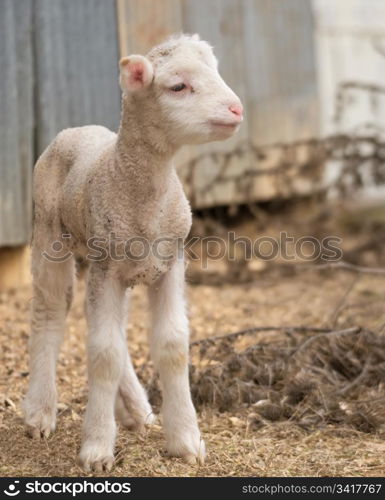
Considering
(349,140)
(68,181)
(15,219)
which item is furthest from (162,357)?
(349,140)

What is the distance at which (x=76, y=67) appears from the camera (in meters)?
7.60

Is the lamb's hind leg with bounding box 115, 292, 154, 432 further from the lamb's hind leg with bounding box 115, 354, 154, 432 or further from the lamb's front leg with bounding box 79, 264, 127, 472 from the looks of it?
the lamb's front leg with bounding box 79, 264, 127, 472

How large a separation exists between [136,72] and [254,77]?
5.86m

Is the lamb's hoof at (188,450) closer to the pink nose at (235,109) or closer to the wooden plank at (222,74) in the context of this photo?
the pink nose at (235,109)

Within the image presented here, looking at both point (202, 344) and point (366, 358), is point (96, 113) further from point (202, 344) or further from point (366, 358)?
point (366, 358)

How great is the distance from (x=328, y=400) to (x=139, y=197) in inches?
67.9

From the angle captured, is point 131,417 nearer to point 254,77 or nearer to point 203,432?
point 203,432

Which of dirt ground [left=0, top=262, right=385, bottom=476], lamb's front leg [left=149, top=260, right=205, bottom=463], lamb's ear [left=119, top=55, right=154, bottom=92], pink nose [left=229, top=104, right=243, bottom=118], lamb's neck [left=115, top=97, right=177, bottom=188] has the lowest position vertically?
dirt ground [left=0, top=262, right=385, bottom=476]

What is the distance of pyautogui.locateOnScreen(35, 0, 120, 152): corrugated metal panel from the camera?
746cm

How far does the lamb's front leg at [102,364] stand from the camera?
160 inches

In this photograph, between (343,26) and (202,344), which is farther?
(343,26)

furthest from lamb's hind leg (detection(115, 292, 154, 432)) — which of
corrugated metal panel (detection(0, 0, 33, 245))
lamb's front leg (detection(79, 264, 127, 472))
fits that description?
corrugated metal panel (detection(0, 0, 33, 245))

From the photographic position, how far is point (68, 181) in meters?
4.46

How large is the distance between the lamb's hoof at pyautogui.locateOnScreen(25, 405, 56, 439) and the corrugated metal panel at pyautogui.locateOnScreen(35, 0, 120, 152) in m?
3.44
